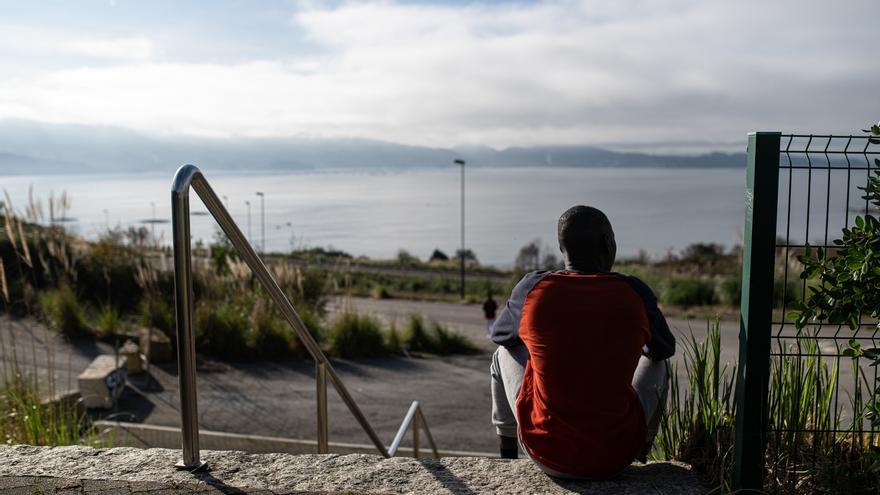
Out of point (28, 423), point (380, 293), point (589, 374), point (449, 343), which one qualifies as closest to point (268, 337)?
point (449, 343)

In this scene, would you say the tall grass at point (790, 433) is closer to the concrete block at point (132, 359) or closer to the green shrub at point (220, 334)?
the concrete block at point (132, 359)

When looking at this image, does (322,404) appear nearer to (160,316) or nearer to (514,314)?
(514,314)

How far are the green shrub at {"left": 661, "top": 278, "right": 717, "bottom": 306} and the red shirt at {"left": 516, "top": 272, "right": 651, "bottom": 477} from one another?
2164cm

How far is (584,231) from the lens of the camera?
119 inches

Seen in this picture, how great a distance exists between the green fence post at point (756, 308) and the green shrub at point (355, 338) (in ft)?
34.6

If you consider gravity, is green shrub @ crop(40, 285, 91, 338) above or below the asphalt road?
above

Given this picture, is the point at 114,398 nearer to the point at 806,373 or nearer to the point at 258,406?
the point at 258,406

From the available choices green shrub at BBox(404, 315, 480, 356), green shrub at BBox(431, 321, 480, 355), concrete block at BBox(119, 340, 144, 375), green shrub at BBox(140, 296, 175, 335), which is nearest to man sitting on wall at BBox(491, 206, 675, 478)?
concrete block at BBox(119, 340, 144, 375)

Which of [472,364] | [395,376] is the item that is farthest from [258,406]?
[472,364]

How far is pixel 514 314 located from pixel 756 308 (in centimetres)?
96

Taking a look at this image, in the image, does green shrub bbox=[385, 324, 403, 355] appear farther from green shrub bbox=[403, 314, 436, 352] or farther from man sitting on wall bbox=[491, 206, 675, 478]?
man sitting on wall bbox=[491, 206, 675, 478]

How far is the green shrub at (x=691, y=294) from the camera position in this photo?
23.2m

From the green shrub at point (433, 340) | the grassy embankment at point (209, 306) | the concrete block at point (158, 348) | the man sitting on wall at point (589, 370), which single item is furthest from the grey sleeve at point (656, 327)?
the green shrub at point (433, 340)

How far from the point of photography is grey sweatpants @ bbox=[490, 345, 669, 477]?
301 cm
